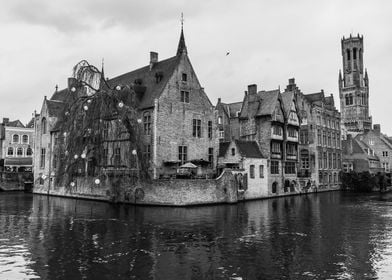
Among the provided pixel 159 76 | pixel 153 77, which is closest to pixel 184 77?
pixel 159 76

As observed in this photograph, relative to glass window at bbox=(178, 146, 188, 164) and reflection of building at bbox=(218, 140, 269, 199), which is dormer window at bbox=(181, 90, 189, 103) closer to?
glass window at bbox=(178, 146, 188, 164)

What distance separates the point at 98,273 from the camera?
14.7m

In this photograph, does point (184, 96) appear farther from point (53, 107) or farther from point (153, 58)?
point (53, 107)

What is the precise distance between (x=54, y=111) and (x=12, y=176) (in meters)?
16.9

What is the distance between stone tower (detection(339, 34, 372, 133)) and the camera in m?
152

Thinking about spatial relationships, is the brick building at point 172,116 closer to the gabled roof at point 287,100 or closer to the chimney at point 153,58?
the chimney at point 153,58

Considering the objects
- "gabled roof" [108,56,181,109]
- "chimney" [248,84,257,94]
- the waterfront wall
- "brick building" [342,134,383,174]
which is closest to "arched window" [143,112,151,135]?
"gabled roof" [108,56,181,109]

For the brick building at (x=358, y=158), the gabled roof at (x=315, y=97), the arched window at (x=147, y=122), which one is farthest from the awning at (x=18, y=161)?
the brick building at (x=358, y=158)

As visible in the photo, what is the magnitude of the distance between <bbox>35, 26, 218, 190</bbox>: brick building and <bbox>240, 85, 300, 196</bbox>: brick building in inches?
308

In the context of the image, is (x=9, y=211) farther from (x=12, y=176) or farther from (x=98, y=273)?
(x=12, y=176)

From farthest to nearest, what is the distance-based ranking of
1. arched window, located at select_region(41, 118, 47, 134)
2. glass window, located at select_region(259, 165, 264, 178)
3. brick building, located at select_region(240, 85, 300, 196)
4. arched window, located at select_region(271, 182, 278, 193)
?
arched window, located at select_region(41, 118, 47, 134), arched window, located at select_region(271, 182, 278, 193), brick building, located at select_region(240, 85, 300, 196), glass window, located at select_region(259, 165, 264, 178)

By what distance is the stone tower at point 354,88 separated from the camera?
498 ft

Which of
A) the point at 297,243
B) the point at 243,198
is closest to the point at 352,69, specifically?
the point at 243,198

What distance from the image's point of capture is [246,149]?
167 ft
